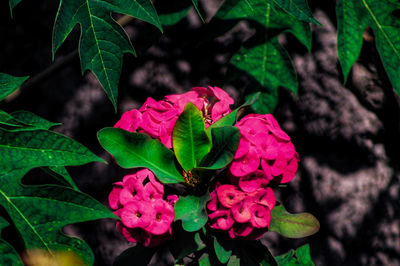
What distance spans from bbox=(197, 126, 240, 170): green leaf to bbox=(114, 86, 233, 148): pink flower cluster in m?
0.13

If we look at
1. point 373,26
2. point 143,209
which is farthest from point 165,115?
point 373,26

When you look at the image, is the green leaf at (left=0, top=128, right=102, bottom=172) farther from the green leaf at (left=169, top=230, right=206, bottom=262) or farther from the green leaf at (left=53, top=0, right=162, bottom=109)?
the green leaf at (left=169, top=230, right=206, bottom=262)

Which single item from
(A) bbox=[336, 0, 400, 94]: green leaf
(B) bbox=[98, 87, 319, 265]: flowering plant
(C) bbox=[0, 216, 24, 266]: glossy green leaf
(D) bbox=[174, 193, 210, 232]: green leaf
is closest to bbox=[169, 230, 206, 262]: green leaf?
(B) bbox=[98, 87, 319, 265]: flowering plant

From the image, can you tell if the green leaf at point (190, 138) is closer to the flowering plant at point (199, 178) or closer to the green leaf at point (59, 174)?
the flowering plant at point (199, 178)

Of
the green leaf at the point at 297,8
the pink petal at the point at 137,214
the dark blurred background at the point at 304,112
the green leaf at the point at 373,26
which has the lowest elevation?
the dark blurred background at the point at 304,112

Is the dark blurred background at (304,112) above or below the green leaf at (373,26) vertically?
below

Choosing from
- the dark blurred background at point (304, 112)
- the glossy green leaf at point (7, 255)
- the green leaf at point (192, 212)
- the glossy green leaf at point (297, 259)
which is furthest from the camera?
the dark blurred background at point (304, 112)

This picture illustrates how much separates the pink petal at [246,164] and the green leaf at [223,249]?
0.19m

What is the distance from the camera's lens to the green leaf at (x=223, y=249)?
2.99ft

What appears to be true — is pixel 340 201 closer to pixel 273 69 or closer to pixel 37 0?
pixel 273 69

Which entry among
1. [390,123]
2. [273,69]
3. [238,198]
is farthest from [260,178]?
[390,123]

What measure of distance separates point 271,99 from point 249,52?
0.61 ft

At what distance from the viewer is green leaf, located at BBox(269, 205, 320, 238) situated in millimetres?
967

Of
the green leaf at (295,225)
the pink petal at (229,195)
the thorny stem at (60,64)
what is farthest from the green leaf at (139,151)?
the thorny stem at (60,64)
